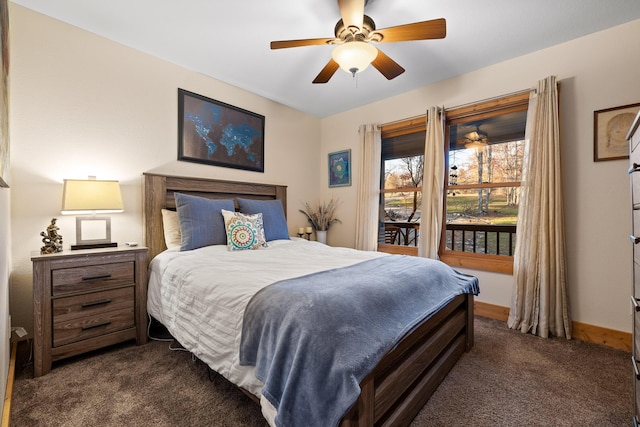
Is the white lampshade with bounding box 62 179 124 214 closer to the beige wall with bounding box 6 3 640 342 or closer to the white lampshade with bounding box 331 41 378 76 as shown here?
the beige wall with bounding box 6 3 640 342

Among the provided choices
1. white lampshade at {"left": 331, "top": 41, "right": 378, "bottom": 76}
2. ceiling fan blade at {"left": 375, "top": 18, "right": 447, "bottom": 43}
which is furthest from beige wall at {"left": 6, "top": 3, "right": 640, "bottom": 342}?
white lampshade at {"left": 331, "top": 41, "right": 378, "bottom": 76}

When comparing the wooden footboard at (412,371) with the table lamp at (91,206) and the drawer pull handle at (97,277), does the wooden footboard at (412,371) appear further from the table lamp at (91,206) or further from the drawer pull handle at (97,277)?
the table lamp at (91,206)

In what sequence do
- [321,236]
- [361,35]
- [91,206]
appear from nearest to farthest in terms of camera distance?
[361,35], [91,206], [321,236]

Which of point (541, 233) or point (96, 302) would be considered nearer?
point (96, 302)

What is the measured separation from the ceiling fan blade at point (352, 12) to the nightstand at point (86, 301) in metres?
2.20

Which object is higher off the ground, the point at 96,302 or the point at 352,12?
the point at 352,12

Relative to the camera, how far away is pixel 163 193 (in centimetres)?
260

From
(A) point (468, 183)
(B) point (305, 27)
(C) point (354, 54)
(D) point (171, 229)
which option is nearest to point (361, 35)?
(C) point (354, 54)

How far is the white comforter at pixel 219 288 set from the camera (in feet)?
4.32

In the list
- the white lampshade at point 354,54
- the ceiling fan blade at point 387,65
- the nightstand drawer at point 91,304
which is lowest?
the nightstand drawer at point 91,304

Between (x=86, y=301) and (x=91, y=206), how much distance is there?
26.4 inches

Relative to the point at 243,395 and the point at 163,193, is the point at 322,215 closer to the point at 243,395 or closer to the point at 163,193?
the point at 163,193

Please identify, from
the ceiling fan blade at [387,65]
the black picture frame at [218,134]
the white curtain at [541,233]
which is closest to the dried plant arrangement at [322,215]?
the black picture frame at [218,134]

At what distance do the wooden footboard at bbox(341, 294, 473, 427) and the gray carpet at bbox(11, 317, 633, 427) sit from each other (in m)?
0.11
